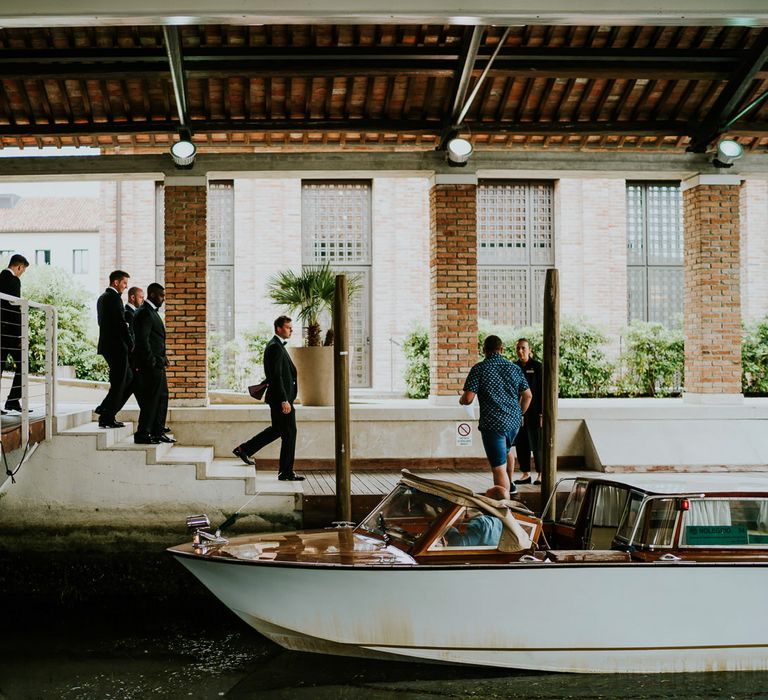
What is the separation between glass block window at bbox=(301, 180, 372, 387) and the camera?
66.1ft

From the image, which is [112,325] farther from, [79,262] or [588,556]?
[79,262]

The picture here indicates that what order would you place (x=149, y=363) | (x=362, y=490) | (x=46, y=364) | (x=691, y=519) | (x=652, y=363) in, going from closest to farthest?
(x=691, y=519), (x=46, y=364), (x=149, y=363), (x=362, y=490), (x=652, y=363)

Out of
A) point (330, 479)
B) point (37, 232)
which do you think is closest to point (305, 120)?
point (330, 479)

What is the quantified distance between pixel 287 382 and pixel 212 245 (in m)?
11.0

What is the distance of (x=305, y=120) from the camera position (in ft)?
42.2

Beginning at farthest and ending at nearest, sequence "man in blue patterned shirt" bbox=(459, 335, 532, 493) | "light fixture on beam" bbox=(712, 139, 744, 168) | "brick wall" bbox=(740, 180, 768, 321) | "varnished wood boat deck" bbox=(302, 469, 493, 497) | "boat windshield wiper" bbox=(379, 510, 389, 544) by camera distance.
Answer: "brick wall" bbox=(740, 180, 768, 321), "light fixture on beam" bbox=(712, 139, 744, 168), "varnished wood boat deck" bbox=(302, 469, 493, 497), "man in blue patterned shirt" bbox=(459, 335, 532, 493), "boat windshield wiper" bbox=(379, 510, 389, 544)

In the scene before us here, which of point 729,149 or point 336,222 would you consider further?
point 336,222

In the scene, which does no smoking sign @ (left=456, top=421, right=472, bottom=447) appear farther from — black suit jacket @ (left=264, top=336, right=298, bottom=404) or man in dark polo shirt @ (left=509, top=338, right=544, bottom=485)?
black suit jacket @ (left=264, top=336, right=298, bottom=404)

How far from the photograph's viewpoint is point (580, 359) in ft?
55.5

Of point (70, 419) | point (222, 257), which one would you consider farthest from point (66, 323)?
point (70, 419)

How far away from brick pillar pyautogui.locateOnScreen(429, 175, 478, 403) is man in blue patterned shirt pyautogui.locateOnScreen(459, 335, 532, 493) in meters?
3.39

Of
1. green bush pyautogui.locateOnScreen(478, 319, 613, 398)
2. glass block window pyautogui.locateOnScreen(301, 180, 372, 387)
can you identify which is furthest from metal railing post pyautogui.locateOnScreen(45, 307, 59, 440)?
glass block window pyautogui.locateOnScreen(301, 180, 372, 387)

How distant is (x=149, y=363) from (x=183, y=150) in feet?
12.4

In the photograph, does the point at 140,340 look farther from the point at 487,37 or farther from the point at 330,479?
the point at 487,37
